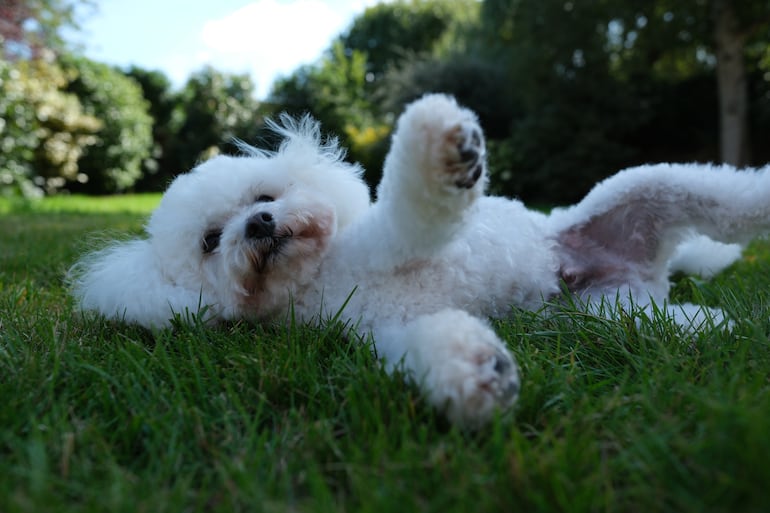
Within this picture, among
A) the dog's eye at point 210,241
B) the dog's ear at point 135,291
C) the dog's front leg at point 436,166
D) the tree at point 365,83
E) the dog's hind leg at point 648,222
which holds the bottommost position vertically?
the dog's ear at point 135,291

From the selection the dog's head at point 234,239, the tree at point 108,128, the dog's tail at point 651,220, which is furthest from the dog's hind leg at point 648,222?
the tree at point 108,128

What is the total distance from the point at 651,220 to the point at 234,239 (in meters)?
1.74

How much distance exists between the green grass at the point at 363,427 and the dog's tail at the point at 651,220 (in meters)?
0.47

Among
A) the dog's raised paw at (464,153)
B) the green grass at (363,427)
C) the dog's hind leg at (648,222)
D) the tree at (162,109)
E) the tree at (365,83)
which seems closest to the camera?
the green grass at (363,427)

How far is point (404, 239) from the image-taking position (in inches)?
66.0

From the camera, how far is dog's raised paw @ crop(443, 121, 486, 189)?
4.44 ft

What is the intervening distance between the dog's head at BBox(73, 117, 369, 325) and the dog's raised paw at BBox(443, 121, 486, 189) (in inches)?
29.8

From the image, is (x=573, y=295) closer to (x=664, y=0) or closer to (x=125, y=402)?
(x=125, y=402)

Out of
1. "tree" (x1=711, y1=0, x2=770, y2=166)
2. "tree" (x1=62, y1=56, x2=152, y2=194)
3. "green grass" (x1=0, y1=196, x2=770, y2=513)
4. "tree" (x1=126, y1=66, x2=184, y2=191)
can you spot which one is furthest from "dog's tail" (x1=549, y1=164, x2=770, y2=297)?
"tree" (x1=126, y1=66, x2=184, y2=191)

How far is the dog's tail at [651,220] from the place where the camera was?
220cm

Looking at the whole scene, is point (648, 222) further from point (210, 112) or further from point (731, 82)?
point (210, 112)

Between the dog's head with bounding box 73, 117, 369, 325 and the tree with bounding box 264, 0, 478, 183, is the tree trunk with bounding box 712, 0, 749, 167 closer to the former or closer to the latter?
the tree with bounding box 264, 0, 478, 183

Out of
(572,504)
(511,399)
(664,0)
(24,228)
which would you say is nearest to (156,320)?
(511,399)

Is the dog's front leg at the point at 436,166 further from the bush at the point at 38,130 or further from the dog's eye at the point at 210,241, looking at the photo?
the bush at the point at 38,130
